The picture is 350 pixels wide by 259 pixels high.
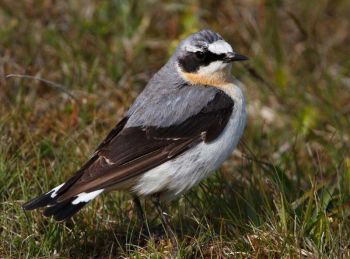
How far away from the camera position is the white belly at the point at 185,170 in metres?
6.17

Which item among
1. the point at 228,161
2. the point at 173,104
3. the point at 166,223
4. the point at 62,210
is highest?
the point at 173,104

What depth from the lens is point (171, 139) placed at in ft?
20.4

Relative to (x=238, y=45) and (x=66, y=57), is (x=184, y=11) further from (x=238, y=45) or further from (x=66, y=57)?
(x=66, y=57)

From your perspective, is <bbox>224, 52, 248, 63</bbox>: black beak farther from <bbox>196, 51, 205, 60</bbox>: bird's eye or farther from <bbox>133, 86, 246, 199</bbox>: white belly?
<bbox>133, 86, 246, 199</bbox>: white belly

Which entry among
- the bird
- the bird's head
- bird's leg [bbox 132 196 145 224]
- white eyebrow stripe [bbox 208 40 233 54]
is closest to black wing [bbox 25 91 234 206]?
the bird

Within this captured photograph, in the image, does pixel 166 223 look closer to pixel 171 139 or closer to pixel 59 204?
pixel 171 139

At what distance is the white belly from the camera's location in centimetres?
617

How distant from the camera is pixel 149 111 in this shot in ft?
21.1

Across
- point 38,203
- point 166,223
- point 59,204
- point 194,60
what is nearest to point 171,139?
point 166,223

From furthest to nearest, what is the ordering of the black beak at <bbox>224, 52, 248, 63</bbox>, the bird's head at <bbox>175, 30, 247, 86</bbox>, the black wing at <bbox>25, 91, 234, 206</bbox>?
the bird's head at <bbox>175, 30, 247, 86</bbox>, the black beak at <bbox>224, 52, 248, 63</bbox>, the black wing at <bbox>25, 91, 234, 206</bbox>

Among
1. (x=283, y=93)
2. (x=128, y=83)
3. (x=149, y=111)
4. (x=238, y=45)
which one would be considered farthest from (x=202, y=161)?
(x=238, y=45)

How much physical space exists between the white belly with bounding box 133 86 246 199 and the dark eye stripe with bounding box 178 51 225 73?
73 cm

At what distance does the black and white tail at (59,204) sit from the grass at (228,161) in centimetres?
27

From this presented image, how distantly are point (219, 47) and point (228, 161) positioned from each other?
2121mm
